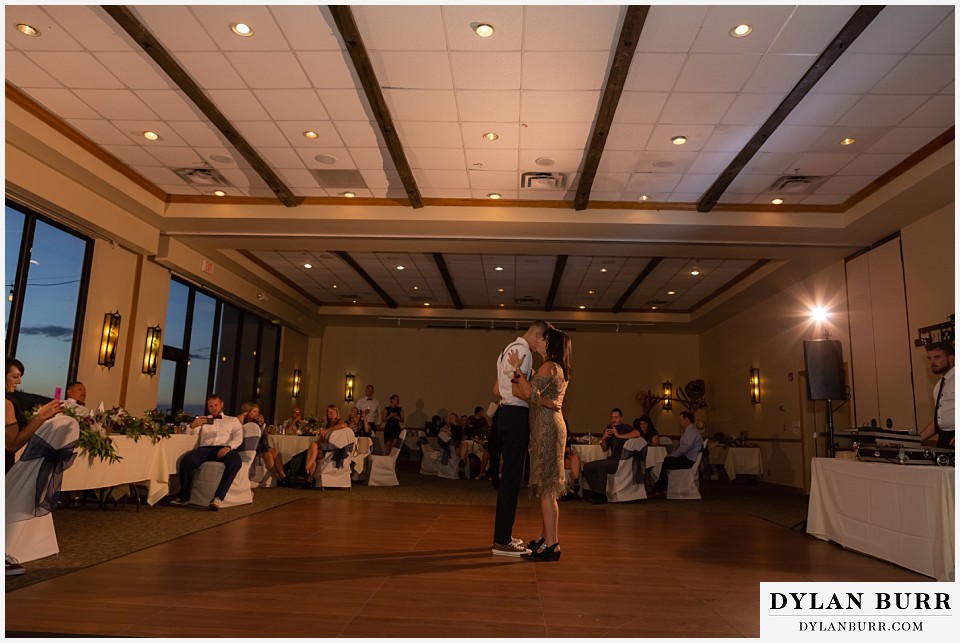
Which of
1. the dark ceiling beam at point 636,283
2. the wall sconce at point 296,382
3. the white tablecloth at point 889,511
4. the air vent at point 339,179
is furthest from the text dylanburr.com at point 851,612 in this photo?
the wall sconce at point 296,382

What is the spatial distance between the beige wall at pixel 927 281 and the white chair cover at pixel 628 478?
303 centimetres

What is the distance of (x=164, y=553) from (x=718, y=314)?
11.4m

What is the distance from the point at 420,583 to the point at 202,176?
19.5 feet

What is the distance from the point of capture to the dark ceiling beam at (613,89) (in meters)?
4.29

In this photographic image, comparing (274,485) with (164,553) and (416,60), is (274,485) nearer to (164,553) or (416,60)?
(164,553)

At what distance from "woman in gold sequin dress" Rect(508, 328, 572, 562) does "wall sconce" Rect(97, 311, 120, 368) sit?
6.28 meters

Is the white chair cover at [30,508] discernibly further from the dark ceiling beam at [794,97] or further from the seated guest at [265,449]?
the dark ceiling beam at [794,97]

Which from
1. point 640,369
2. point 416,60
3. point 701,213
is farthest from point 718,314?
point 416,60

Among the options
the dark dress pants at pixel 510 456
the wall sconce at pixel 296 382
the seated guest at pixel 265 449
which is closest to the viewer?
the dark dress pants at pixel 510 456

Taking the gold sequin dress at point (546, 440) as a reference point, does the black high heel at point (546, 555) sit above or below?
below

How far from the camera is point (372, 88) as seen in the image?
5.25 m

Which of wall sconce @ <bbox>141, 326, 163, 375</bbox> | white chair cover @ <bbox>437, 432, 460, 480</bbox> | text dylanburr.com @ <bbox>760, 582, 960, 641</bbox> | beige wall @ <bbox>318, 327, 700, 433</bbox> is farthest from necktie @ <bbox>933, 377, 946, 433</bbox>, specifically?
beige wall @ <bbox>318, 327, 700, 433</bbox>

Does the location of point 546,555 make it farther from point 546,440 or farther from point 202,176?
point 202,176

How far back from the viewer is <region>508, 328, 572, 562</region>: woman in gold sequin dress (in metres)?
3.86
